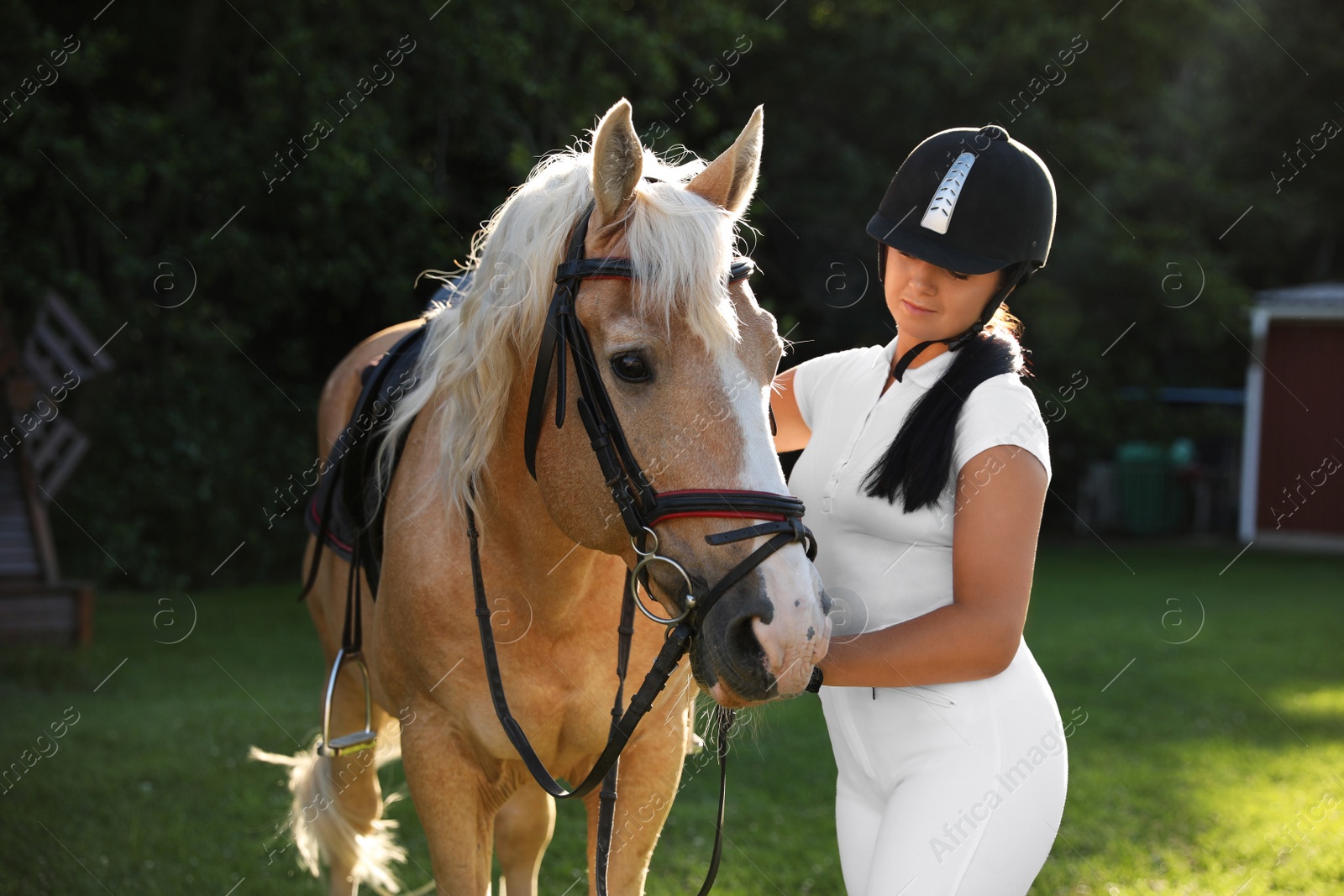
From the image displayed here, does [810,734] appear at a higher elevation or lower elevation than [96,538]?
lower

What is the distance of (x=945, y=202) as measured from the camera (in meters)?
1.76

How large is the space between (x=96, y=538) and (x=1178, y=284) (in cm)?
1282

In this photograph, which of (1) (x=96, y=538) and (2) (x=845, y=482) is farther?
(1) (x=96, y=538)

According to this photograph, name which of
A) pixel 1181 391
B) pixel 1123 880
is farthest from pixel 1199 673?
pixel 1181 391

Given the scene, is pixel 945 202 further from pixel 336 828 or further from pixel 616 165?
pixel 336 828

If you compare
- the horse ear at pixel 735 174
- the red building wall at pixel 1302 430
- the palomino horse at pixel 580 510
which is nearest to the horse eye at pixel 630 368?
the palomino horse at pixel 580 510

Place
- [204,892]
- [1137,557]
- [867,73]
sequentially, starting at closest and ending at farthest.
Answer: [204,892] → [867,73] → [1137,557]

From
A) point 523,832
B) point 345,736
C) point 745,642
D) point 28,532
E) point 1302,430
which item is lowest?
point 1302,430

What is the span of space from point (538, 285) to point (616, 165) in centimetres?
27

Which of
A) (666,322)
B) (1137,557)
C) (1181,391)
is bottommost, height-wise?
(1181,391)

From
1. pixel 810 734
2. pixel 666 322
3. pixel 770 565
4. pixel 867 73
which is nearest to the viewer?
pixel 770 565

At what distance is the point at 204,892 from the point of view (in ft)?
12.3

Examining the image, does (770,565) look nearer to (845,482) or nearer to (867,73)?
(845,482)

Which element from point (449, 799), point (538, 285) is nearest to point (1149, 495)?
point (449, 799)
